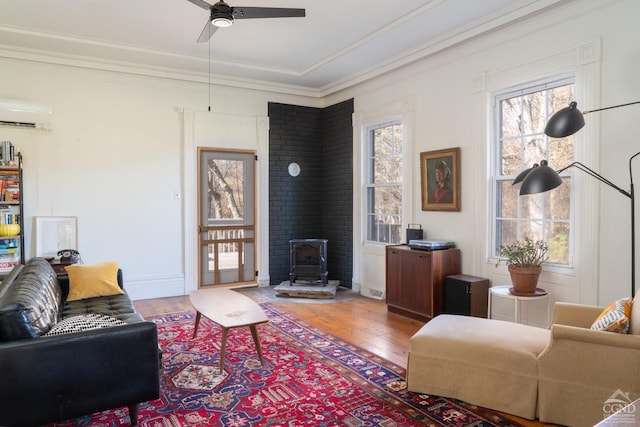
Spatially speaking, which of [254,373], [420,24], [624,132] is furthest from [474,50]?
[254,373]

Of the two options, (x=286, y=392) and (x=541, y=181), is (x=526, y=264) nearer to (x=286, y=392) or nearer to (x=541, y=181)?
(x=541, y=181)

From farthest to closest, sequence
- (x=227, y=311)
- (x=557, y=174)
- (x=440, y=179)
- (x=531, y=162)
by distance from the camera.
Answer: (x=440, y=179), (x=531, y=162), (x=227, y=311), (x=557, y=174)

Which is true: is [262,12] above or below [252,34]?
below

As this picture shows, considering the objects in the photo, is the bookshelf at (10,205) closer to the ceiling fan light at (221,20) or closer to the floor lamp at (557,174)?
the ceiling fan light at (221,20)

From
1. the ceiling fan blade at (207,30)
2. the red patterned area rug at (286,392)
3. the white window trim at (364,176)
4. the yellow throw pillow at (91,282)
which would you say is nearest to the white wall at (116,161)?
the yellow throw pillow at (91,282)

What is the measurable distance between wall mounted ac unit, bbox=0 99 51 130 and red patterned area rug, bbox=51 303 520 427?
3054 mm

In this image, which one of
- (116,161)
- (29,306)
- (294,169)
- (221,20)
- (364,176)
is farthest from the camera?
(294,169)

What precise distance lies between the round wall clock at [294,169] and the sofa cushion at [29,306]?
12.8 feet

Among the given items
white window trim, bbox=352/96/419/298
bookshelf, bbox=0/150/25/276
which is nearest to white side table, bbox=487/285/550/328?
white window trim, bbox=352/96/419/298

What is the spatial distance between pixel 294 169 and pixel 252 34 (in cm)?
248

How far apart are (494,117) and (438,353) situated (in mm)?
2644

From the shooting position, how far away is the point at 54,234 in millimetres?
5227

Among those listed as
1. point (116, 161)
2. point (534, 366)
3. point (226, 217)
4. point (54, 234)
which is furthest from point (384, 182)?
point (54, 234)

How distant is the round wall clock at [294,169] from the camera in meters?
6.79
